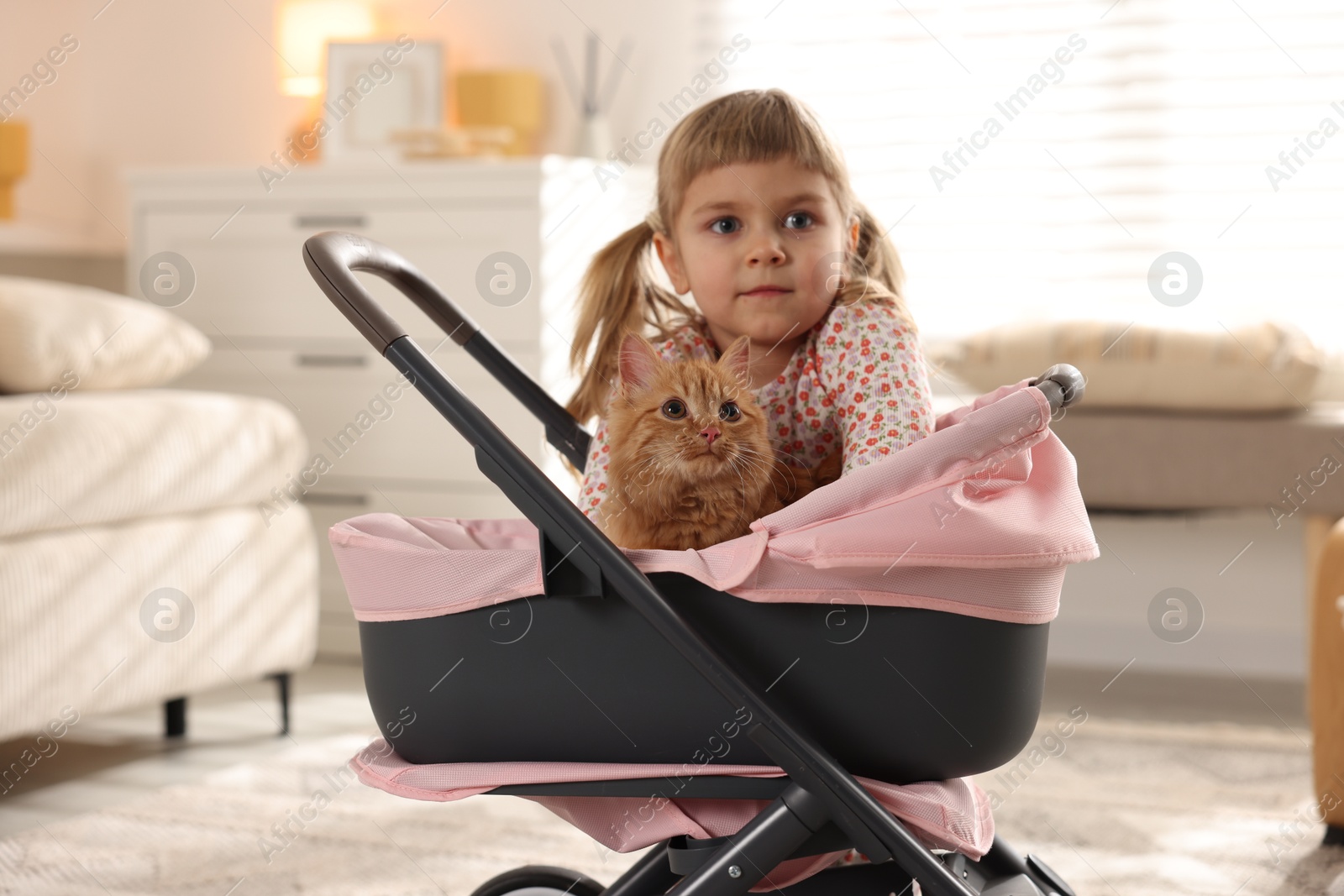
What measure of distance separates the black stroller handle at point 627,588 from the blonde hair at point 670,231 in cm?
39

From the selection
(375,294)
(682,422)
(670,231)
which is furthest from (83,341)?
(682,422)

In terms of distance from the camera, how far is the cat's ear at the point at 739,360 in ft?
3.85

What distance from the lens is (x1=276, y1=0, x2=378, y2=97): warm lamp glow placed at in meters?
3.54

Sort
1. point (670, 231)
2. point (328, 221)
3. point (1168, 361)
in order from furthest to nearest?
point (328, 221) < point (1168, 361) < point (670, 231)

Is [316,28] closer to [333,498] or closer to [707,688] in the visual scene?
[333,498]

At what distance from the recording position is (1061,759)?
2145mm

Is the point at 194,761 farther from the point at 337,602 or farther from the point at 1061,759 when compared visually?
the point at 1061,759

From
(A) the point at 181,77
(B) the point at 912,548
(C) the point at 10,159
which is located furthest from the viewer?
(A) the point at 181,77

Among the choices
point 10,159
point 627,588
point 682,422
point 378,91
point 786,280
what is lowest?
point 627,588

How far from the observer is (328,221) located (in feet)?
9.80

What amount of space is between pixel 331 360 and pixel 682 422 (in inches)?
83.2

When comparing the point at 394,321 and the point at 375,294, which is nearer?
the point at 394,321

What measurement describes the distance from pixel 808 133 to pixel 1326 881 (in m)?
1.20

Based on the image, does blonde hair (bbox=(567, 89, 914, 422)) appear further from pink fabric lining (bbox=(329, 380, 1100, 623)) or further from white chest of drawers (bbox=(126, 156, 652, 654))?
white chest of drawers (bbox=(126, 156, 652, 654))
